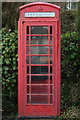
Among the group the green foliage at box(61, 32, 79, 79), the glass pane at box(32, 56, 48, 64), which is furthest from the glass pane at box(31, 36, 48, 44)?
the green foliage at box(61, 32, 79, 79)

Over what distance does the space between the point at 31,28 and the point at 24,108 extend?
1.71 m

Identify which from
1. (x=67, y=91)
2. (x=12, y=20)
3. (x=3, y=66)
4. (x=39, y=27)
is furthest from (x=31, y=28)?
(x=12, y=20)

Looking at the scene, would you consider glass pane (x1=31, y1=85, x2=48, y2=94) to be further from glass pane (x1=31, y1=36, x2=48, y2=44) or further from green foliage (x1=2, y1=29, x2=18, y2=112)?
green foliage (x1=2, y1=29, x2=18, y2=112)

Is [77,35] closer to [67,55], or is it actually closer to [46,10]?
[67,55]

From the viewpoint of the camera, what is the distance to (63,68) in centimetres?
692

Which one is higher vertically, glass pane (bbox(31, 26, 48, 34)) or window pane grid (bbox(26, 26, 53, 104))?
glass pane (bbox(31, 26, 48, 34))

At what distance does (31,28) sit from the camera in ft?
18.3

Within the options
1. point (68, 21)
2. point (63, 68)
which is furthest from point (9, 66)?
point (68, 21)

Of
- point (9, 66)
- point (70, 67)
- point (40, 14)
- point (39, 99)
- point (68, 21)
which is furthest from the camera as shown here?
point (68, 21)

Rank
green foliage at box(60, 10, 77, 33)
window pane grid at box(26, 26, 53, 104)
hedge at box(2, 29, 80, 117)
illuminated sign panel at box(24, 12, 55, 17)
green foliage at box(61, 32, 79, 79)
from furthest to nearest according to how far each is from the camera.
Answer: green foliage at box(60, 10, 77, 33) → green foliage at box(61, 32, 79, 79) → hedge at box(2, 29, 80, 117) → window pane grid at box(26, 26, 53, 104) → illuminated sign panel at box(24, 12, 55, 17)

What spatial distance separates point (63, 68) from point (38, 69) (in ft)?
4.56

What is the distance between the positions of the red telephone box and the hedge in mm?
833

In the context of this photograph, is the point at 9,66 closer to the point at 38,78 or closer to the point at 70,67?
the point at 38,78

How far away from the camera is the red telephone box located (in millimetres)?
5520
